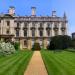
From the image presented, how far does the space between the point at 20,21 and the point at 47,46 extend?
12005 millimetres

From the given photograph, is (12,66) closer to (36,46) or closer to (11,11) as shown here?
(36,46)

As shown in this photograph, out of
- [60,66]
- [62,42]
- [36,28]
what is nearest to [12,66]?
[60,66]

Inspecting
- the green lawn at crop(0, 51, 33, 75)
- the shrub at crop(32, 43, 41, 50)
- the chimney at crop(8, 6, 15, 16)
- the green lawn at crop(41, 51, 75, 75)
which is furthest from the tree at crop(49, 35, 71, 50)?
the green lawn at crop(0, 51, 33, 75)

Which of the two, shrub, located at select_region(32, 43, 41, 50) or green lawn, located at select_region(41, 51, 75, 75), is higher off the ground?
shrub, located at select_region(32, 43, 41, 50)

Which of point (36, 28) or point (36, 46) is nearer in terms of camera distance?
point (36, 46)

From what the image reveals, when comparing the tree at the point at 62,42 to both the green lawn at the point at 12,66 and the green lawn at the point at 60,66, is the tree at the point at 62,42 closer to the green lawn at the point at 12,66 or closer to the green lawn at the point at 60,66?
the green lawn at the point at 60,66

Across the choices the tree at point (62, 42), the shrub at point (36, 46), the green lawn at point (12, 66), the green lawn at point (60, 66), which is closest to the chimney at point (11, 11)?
the shrub at point (36, 46)

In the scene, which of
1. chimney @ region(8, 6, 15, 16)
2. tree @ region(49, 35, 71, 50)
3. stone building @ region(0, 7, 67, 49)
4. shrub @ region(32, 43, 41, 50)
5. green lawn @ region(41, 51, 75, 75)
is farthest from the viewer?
stone building @ region(0, 7, 67, 49)

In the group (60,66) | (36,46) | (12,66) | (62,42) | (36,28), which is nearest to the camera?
(60,66)

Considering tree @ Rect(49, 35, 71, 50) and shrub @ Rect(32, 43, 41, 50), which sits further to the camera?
shrub @ Rect(32, 43, 41, 50)

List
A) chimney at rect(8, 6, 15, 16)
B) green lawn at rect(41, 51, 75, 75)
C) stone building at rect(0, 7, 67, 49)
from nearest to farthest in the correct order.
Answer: green lawn at rect(41, 51, 75, 75) → chimney at rect(8, 6, 15, 16) → stone building at rect(0, 7, 67, 49)

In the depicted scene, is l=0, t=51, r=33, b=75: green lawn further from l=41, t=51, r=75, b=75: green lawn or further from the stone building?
the stone building

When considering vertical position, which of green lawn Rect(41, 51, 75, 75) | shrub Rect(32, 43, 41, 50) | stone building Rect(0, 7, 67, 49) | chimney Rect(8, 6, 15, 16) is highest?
chimney Rect(8, 6, 15, 16)

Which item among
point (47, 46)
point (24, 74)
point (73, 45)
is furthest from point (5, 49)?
point (47, 46)
